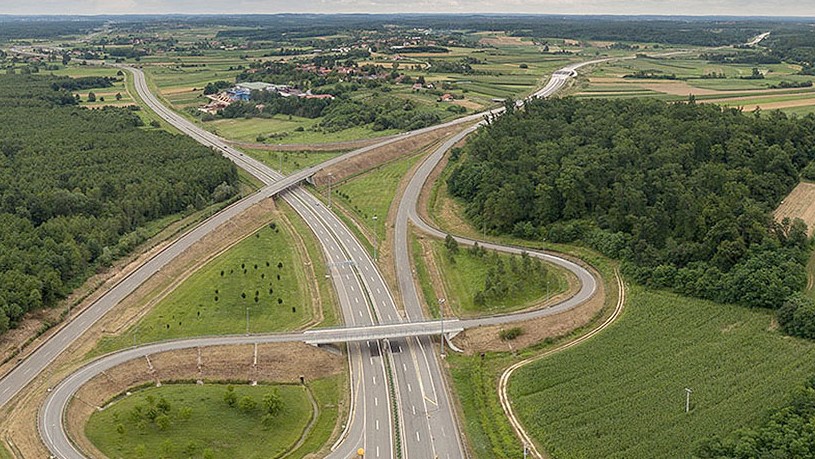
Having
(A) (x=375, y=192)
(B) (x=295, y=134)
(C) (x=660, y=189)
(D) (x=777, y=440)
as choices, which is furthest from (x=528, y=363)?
(B) (x=295, y=134)

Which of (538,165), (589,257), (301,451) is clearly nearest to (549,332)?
(589,257)

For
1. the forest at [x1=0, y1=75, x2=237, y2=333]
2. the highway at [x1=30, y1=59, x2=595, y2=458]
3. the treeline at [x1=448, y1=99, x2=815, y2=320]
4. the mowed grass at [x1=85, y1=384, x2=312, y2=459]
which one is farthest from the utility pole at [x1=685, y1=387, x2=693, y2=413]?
the forest at [x1=0, y1=75, x2=237, y2=333]

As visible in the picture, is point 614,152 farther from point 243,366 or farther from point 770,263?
point 243,366

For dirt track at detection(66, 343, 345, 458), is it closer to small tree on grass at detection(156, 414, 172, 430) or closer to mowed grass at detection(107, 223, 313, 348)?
mowed grass at detection(107, 223, 313, 348)

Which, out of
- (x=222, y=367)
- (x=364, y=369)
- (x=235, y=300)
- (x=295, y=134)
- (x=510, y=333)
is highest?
(x=295, y=134)

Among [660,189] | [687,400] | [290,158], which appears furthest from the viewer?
[290,158]

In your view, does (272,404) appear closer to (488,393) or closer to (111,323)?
(488,393)
